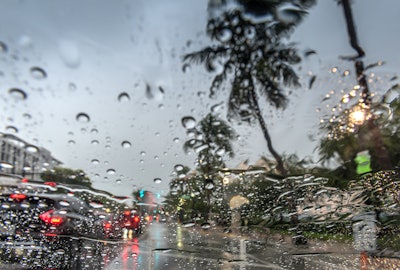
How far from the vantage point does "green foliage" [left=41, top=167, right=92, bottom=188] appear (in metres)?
4.43

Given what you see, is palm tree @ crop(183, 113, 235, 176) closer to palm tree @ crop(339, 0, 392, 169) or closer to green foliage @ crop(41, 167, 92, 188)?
green foliage @ crop(41, 167, 92, 188)

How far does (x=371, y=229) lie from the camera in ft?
19.0

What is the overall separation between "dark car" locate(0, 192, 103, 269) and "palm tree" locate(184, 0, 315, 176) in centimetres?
221

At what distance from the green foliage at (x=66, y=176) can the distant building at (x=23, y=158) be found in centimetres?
8

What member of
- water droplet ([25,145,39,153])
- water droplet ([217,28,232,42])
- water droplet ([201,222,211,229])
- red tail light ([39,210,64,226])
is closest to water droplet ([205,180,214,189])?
water droplet ([201,222,211,229])

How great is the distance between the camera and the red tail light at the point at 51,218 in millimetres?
5160

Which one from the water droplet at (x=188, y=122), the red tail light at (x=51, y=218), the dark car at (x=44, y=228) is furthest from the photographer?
the red tail light at (x=51, y=218)

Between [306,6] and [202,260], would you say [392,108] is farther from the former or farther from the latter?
[202,260]

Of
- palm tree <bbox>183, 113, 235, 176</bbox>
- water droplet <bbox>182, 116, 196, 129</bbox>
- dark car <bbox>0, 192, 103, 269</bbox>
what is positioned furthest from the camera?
dark car <bbox>0, 192, 103, 269</bbox>

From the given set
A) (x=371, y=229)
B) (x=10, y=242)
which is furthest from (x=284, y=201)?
(x=10, y=242)

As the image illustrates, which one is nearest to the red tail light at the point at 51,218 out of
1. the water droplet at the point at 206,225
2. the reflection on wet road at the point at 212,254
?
the reflection on wet road at the point at 212,254

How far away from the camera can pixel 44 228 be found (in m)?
5.29

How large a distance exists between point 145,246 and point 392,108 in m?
4.24

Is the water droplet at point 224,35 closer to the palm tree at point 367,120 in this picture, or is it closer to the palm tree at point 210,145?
the palm tree at point 210,145
